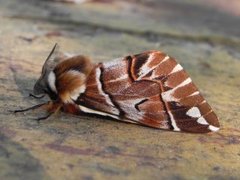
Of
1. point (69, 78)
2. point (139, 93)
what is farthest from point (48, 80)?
point (139, 93)

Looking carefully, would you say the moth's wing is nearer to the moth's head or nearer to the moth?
the moth

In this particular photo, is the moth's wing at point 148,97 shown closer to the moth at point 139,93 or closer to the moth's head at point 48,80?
the moth at point 139,93

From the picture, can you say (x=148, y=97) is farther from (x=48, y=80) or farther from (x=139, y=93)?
(x=48, y=80)

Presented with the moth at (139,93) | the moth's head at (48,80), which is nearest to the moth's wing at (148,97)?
the moth at (139,93)

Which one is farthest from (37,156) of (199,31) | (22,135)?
(199,31)

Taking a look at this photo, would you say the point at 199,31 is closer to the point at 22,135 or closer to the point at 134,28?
the point at 134,28

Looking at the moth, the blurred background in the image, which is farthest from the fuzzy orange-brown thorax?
the blurred background

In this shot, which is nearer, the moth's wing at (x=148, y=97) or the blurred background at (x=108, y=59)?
the blurred background at (x=108, y=59)
